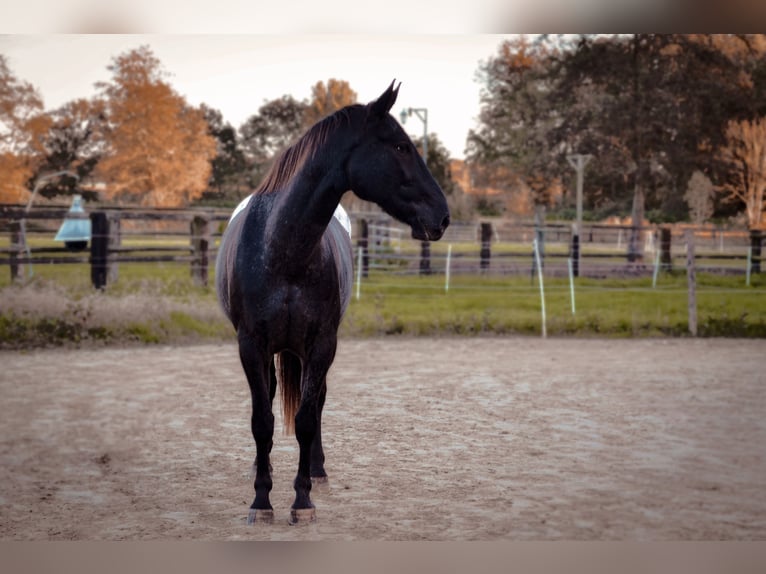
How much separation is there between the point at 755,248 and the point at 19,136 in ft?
42.8

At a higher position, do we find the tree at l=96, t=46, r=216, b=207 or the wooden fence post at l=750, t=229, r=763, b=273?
the tree at l=96, t=46, r=216, b=207

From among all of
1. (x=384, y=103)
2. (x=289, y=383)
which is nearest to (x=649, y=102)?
(x=289, y=383)

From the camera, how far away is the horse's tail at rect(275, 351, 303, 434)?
410 cm

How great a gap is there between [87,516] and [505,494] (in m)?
1.87

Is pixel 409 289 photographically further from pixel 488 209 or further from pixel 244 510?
pixel 244 510

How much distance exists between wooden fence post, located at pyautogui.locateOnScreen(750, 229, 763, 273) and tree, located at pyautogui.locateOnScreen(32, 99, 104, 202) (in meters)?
12.5

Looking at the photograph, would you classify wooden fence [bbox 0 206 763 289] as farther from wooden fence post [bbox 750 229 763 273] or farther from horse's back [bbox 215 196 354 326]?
horse's back [bbox 215 196 354 326]

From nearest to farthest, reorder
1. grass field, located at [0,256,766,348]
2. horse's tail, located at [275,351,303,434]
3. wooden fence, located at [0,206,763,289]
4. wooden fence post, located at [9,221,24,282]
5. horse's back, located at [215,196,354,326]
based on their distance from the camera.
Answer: horse's back, located at [215,196,354,326] < horse's tail, located at [275,351,303,434] < grass field, located at [0,256,766,348] < wooden fence, located at [0,206,763,289] < wooden fence post, located at [9,221,24,282]

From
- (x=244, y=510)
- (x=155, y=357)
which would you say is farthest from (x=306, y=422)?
(x=155, y=357)

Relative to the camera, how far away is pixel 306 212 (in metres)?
3.38

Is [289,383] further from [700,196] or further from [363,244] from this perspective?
[700,196]

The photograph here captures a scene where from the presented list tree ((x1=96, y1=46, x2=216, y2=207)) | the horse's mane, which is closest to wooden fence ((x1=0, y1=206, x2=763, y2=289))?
tree ((x1=96, y1=46, x2=216, y2=207))

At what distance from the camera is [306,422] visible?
11.6 feet

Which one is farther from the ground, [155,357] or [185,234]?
[185,234]
